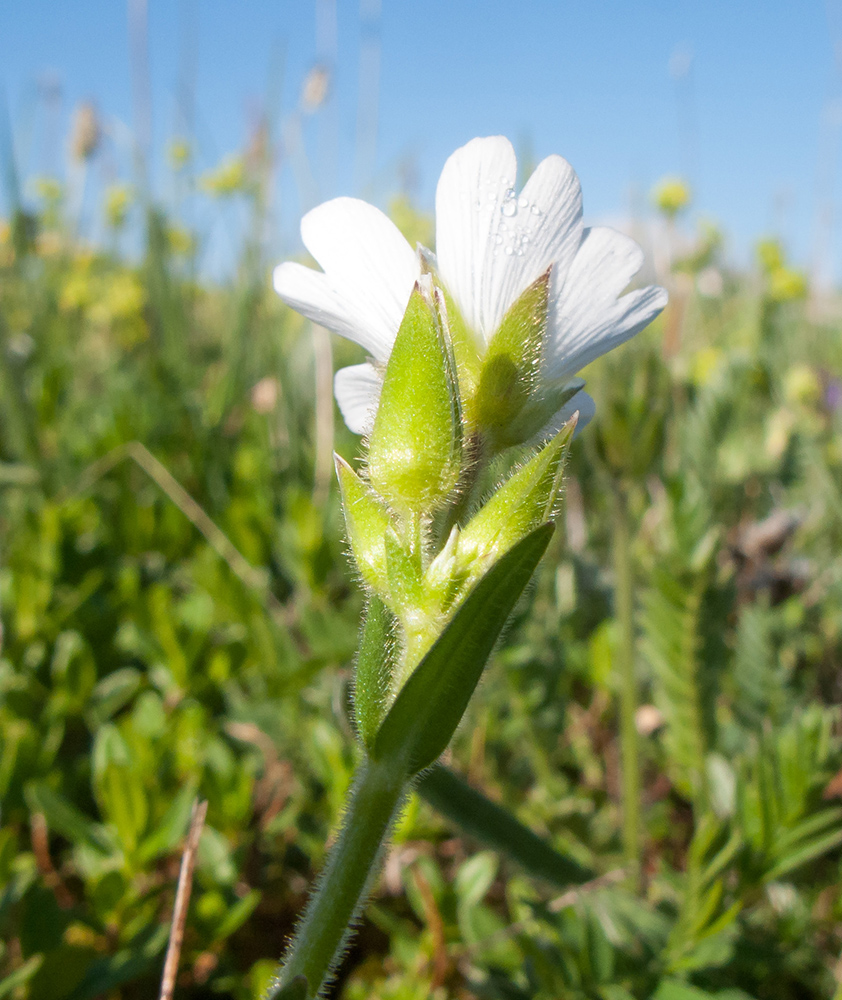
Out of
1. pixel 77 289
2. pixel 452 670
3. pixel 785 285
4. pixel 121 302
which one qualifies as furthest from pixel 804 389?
pixel 77 289

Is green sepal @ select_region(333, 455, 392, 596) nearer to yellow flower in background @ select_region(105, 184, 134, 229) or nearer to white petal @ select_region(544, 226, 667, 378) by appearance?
white petal @ select_region(544, 226, 667, 378)

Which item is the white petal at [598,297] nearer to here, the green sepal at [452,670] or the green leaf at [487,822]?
the green sepal at [452,670]

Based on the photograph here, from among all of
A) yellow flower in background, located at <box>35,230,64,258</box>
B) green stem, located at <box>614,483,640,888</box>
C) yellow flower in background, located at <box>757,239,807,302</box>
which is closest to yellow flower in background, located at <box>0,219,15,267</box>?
yellow flower in background, located at <box>35,230,64,258</box>

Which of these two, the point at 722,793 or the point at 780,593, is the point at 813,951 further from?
the point at 780,593

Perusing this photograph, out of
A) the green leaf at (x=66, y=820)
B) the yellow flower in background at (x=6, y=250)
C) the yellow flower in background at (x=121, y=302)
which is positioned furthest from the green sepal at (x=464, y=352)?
the yellow flower in background at (x=6, y=250)

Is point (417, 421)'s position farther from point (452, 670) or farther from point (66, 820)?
point (66, 820)
